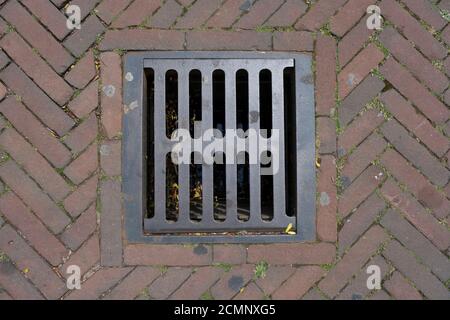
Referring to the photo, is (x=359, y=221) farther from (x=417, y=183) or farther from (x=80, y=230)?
(x=80, y=230)

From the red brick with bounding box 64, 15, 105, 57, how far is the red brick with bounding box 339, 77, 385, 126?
115 centimetres

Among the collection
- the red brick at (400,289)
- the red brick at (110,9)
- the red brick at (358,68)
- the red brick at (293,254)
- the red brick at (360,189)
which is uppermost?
the red brick at (110,9)

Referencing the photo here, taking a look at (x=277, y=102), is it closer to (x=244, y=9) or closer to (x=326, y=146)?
(x=326, y=146)

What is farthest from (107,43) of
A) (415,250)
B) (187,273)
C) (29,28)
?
(415,250)

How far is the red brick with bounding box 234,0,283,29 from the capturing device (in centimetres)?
204

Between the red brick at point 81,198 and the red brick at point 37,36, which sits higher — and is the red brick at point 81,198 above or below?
below

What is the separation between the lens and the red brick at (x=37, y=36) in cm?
203

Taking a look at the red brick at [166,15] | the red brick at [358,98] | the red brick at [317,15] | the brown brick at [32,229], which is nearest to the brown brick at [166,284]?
the brown brick at [32,229]

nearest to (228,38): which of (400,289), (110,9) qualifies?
(110,9)

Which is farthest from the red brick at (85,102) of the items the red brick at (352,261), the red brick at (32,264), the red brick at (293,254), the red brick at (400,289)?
the red brick at (400,289)

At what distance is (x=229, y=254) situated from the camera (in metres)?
1.99

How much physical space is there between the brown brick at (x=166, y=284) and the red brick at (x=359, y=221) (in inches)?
27.9

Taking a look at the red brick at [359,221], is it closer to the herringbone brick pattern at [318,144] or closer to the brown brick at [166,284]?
the herringbone brick pattern at [318,144]

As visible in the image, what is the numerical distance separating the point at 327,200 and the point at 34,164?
1314 mm
